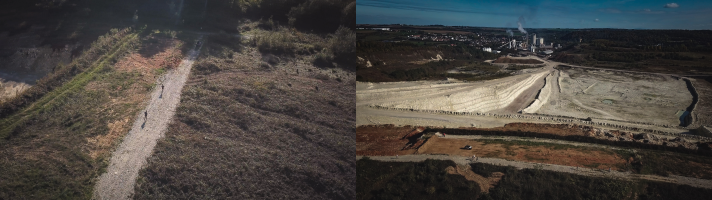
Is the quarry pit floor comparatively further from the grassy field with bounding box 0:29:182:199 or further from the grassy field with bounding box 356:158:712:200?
the grassy field with bounding box 0:29:182:199

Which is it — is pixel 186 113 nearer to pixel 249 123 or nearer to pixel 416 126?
pixel 249 123

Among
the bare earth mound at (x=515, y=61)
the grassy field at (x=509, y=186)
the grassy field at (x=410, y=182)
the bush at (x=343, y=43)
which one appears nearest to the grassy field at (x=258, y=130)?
the grassy field at (x=410, y=182)

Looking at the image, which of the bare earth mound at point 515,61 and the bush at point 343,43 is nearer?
the bush at point 343,43

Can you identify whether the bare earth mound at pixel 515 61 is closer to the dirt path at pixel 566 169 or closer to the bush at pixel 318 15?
the bush at pixel 318 15

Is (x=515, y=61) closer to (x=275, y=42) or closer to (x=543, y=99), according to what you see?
(x=543, y=99)

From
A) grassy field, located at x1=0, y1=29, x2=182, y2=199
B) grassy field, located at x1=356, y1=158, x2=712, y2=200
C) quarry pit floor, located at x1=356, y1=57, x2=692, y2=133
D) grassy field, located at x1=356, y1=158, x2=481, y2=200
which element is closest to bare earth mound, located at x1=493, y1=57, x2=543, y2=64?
quarry pit floor, located at x1=356, y1=57, x2=692, y2=133
